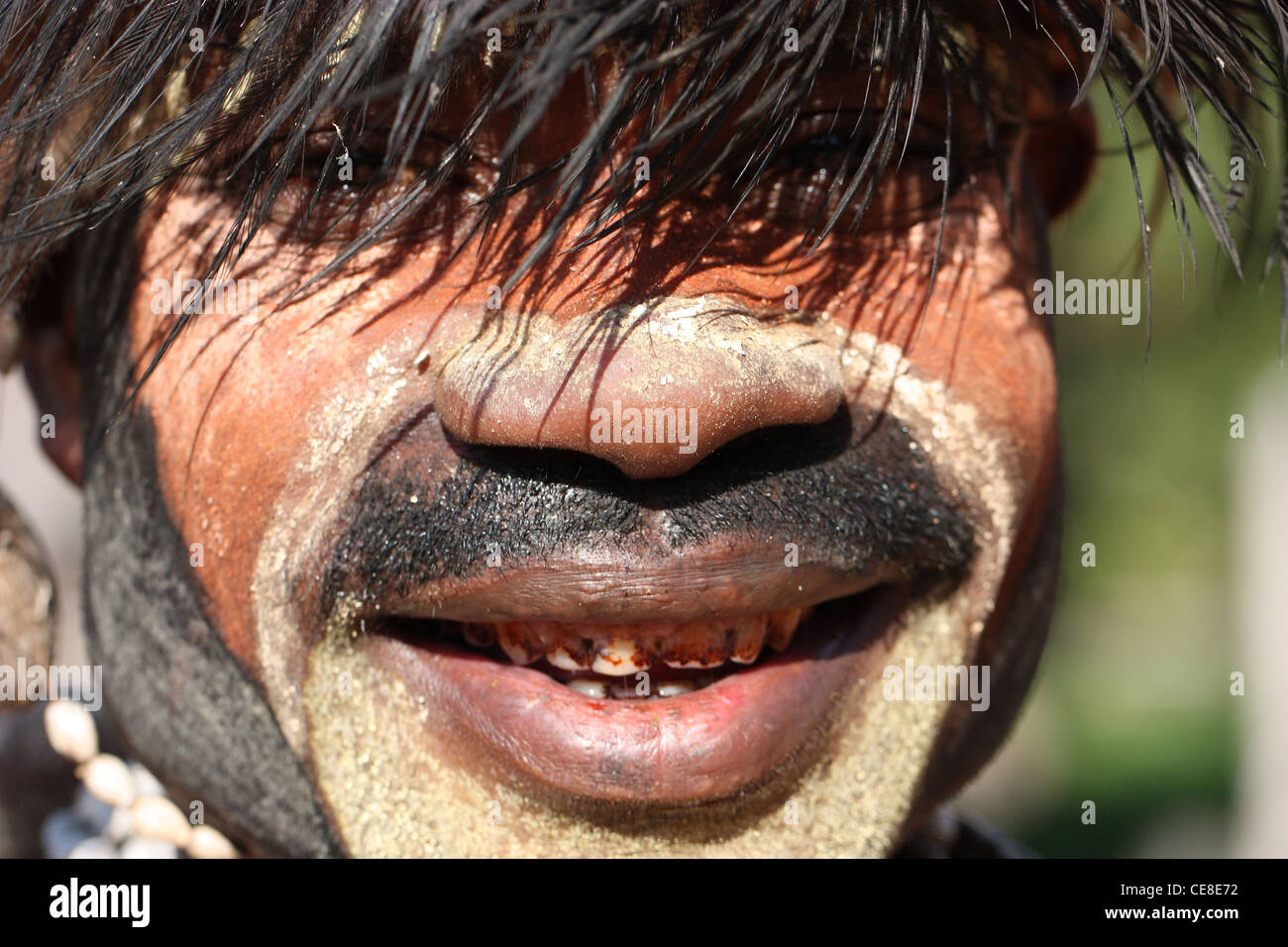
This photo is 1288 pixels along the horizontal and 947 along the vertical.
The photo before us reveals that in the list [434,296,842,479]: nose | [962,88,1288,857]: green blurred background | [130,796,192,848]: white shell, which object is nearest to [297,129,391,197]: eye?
[434,296,842,479]: nose

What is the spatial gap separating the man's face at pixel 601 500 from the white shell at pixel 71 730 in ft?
1.26

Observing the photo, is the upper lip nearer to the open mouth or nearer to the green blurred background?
the open mouth

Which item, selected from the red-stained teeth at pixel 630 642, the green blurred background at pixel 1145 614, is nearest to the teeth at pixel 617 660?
the red-stained teeth at pixel 630 642

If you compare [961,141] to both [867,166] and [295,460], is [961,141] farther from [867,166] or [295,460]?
[295,460]

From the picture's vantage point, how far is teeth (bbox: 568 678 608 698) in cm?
132

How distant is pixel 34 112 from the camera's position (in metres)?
1.25

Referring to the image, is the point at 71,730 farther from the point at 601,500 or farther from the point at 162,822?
the point at 601,500

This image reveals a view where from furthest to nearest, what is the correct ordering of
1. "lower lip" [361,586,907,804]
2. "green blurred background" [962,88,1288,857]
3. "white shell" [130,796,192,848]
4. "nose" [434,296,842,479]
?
"green blurred background" [962,88,1288,857]
"white shell" [130,796,192,848]
"lower lip" [361,586,907,804]
"nose" [434,296,842,479]

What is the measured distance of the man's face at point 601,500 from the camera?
117 centimetres

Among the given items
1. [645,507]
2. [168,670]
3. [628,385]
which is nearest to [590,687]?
[645,507]

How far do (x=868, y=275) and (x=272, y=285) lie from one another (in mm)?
645

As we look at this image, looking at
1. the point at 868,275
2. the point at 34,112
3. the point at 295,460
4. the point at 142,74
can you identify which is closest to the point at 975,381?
the point at 868,275

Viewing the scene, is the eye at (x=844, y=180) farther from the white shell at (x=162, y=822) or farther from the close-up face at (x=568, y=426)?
the white shell at (x=162, y=822)

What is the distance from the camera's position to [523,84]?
110 cm
